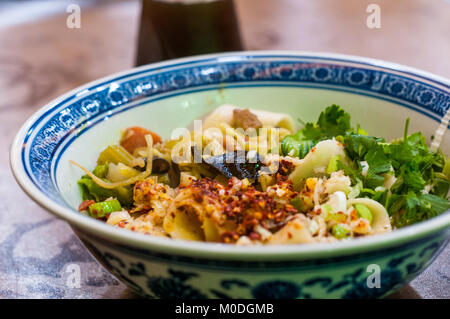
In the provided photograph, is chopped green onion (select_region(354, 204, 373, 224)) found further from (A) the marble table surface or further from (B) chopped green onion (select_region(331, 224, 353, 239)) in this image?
(A) the marble table surface

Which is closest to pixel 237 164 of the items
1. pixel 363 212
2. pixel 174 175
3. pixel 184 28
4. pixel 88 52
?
pixel 174 175

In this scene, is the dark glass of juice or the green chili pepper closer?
the green chili pepper

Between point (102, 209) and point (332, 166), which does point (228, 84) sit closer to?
point (332, 166)

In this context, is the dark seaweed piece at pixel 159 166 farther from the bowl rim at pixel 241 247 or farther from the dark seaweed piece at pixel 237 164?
the bowl rim at pixel 241 247

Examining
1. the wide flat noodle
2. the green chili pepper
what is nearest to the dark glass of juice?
the wide flat noodle

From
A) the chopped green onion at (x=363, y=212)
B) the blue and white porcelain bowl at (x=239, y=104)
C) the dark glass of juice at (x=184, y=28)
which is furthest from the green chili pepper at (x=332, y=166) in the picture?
the dark glass of juice at (x=184, y=28)

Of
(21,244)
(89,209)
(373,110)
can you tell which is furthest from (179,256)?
(373,110)

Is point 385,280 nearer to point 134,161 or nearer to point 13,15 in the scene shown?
point 134,161
